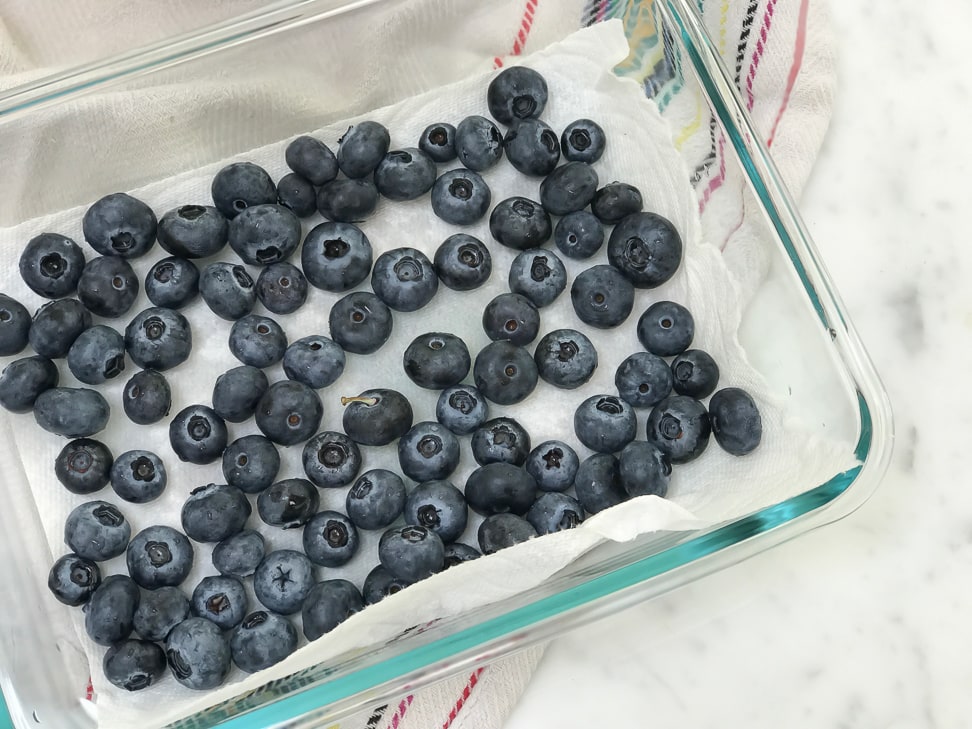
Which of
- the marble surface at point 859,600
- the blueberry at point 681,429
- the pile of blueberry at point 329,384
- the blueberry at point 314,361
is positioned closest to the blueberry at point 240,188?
the pile of blueberry at point 329,384

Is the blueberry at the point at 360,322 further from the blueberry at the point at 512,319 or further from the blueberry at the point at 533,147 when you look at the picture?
the blueberry at the point at 533,147

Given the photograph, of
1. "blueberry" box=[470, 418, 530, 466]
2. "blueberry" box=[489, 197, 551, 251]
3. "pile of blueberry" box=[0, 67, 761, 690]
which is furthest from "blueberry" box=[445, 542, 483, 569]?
"blueberry" box=[489, 197, 551, 251]

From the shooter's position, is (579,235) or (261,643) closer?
(261,643)

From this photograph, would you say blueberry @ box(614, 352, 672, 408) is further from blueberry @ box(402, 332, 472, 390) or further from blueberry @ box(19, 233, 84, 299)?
blueberry @ box(19, 233, 84, 299)

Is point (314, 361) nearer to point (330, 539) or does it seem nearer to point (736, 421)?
point (330, 539)

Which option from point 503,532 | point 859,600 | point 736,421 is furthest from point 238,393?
point 859,600

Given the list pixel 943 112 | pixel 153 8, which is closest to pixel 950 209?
pixel 943 112
